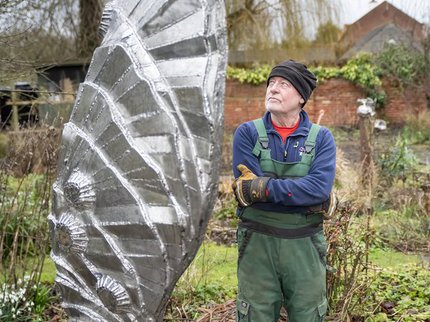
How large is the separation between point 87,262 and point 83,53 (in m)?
12.6

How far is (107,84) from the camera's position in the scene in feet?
6.72

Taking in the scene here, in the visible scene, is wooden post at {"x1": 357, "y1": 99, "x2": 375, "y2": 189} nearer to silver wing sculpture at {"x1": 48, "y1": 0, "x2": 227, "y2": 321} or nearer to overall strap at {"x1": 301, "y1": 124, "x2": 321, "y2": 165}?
overall strap at {"x1": 301, "y1": 124, "x2": 321, "y2": 165}

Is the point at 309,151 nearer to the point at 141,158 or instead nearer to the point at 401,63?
the point at 141,158

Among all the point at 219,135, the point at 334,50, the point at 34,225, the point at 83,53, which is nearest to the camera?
the point at 219,135

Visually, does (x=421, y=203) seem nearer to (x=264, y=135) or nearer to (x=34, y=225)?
(x=34, y=225)

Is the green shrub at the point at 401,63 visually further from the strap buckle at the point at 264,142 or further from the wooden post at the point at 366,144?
the strap buckle at the point at 264,142

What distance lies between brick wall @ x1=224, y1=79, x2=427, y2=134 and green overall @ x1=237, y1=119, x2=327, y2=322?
1491cm

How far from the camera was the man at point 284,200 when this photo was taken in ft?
7.99

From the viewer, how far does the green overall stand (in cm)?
256

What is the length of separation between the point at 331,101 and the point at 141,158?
16.6 m

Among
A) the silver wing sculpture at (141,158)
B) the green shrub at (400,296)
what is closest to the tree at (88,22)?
the green shrub at (400,296)

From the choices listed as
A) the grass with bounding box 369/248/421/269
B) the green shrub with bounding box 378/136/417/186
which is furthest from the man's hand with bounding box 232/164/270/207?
the green shrub with bounding box 378/136/417/186

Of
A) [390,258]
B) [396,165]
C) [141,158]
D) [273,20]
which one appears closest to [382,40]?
[273,20]

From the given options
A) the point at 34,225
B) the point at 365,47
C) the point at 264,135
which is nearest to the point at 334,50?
the point at 365,47
